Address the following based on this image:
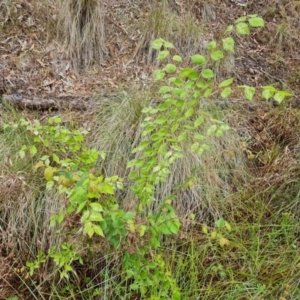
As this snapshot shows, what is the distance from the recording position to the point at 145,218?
2178 mm

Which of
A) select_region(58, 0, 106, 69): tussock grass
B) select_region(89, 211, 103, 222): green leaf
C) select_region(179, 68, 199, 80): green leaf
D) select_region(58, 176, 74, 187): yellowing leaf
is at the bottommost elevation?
select_region(89, 211, 103, 222): green leaf

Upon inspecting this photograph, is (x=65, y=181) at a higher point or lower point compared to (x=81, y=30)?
lower

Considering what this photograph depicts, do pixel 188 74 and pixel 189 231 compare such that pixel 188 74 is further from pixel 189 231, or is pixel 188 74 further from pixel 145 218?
pixel 189 231

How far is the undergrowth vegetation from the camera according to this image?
1834 mm

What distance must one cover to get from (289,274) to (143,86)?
1.89 metres

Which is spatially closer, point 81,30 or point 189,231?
point 189,231

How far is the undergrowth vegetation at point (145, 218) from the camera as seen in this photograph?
1834mm

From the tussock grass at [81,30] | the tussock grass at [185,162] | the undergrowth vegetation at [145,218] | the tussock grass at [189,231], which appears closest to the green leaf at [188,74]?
the undergrowth vegetation at [145,218]

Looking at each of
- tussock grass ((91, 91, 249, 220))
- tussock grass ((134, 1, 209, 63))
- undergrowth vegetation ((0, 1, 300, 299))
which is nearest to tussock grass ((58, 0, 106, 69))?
tussock grass ((134, 1, 209, 63))

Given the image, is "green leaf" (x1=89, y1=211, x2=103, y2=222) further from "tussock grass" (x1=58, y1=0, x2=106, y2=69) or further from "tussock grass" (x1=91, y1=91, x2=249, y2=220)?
"tussock grass" (x1=58, y1=0, x2=106, y2=69)

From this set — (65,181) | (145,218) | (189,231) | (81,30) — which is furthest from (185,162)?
(81,30)

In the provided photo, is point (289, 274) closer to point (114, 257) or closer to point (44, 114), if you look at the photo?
point (114, 257)

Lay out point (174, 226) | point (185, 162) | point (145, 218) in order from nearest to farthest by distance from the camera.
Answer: point (174, 226) → point (145, 218) → point (185, 162)

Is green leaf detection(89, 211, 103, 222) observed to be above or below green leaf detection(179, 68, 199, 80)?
below
